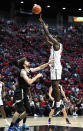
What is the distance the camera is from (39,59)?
72.7ft

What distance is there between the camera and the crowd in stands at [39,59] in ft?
53.9

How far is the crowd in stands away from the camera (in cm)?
1644

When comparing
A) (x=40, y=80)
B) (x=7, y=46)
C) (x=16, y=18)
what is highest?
(x=16, y=18)

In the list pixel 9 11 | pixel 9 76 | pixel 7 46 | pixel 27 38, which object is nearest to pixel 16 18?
pixel 9 11

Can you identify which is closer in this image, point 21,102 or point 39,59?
point 21,102

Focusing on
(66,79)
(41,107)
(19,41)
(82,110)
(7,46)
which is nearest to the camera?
(41,107)

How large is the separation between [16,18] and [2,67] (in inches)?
511

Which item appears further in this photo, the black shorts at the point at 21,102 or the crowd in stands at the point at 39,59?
the crowd in stands at the point at 39,59

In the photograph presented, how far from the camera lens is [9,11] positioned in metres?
31.1

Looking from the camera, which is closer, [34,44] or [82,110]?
[82,110]

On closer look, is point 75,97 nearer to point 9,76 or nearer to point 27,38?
point 9,76

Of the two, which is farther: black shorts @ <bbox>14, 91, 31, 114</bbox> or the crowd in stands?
the crowd in stands

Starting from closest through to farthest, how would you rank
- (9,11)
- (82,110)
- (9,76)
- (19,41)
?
1. (82,110)
2. (9,76)
3. (19,41)
4. (9,11)

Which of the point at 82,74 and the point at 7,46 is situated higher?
the point at 7,46
